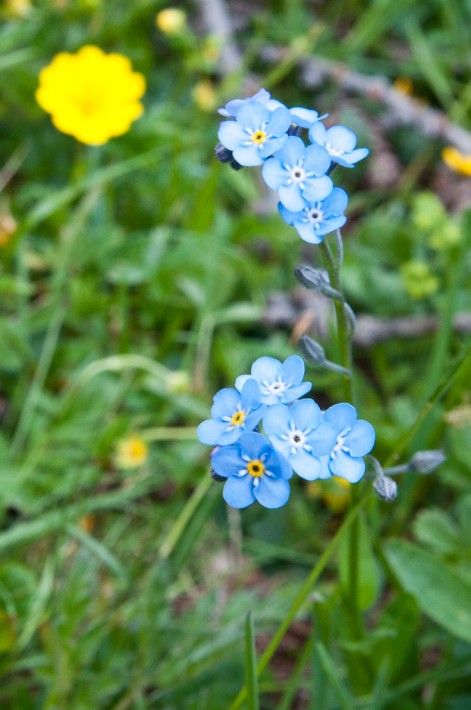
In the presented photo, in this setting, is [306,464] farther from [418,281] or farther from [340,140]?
[418,281]

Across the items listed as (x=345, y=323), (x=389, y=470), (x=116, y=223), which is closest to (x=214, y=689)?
(x=389, y=470)

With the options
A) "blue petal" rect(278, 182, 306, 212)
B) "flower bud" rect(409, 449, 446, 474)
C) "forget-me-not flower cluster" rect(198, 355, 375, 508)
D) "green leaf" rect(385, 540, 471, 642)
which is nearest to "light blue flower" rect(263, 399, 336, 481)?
"forget-me-not flower cluster" rect(198, 355, 375, 508)

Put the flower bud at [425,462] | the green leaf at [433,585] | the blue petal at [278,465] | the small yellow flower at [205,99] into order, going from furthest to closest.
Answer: the small yellow flower at [205,99] → the green leaf at [433,585] → the flower bud at [425,462] → the blue petal at [278,465]

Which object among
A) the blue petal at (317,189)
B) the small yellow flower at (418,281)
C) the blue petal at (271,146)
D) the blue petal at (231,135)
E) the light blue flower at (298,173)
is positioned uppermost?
the blue petal at (231,135)

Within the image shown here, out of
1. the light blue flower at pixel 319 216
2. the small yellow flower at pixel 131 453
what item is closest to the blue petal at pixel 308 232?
the light blue flower at pixel 319 216

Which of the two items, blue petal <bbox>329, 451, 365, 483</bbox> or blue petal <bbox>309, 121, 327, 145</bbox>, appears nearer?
blue petal <bbox>329, 451, 365, 483</bbox>

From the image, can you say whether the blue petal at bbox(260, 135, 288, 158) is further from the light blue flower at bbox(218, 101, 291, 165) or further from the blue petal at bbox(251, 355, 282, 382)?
the blue petal at bbox(251, 355, 282, 382)

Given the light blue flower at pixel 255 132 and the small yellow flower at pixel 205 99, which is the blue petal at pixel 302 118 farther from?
the small yellow flower at pixel 205 99
